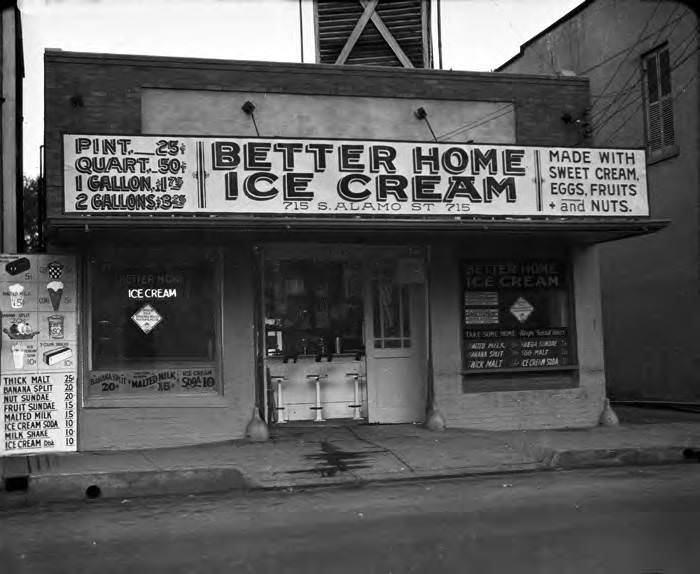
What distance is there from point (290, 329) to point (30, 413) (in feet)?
12.5

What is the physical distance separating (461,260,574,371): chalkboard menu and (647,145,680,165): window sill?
466 centimetres

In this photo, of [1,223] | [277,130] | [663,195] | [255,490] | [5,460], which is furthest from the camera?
[663,195]

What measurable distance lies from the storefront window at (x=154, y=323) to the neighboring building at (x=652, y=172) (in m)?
7.76

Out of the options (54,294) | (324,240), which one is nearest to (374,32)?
(324,240)

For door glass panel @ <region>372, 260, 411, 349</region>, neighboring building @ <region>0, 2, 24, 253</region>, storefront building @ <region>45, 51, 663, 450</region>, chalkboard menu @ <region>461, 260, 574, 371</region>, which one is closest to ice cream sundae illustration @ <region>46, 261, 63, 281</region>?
storefront building @ <region>45, 51, 663, 450</region>

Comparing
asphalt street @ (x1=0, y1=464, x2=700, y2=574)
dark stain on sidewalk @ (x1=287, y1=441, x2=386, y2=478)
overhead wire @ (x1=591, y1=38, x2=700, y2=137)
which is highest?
overhead wire @ (x1=591, y1=38, x2=700, y2=137)

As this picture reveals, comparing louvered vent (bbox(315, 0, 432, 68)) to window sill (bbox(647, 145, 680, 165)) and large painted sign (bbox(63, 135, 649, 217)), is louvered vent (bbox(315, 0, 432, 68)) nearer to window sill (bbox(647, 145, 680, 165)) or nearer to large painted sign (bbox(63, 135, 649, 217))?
large painted sign (bbox(63, 135, 649, 217))

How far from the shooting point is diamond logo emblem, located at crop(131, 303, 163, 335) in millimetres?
11516

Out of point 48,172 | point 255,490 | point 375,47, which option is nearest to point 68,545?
point 255,490

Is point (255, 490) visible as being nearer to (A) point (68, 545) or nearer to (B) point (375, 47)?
(A) point (68, 545)

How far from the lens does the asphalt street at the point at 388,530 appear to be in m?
6.00

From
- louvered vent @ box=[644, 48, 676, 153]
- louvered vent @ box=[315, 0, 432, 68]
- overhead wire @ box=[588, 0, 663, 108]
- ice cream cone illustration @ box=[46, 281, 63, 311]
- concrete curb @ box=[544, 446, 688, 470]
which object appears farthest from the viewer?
overhead wire @ box=[588, 0, 663, 108]

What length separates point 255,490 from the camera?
9.16 meters

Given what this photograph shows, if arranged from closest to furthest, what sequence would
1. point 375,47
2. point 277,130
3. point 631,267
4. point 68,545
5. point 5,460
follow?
point 68,545 < point 5,460 < point 277,130 < point 375,47 < point 631,267
